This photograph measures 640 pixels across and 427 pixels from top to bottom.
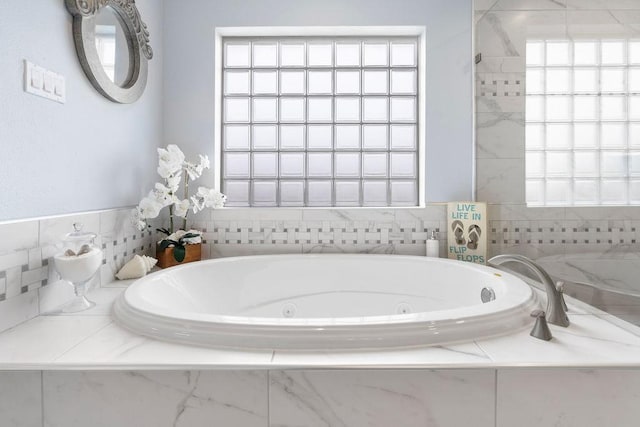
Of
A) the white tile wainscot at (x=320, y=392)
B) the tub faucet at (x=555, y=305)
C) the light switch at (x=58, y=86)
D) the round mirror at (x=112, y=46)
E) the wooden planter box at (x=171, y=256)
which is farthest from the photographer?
the wooden planter box at (x=171, y=256)

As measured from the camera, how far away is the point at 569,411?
78 centimetres

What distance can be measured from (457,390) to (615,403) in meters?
0.38

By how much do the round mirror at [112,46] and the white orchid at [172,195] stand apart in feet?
1.35

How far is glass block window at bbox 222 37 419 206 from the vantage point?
2.27 metres

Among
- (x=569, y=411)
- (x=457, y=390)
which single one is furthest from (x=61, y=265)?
(x=569, y=411)

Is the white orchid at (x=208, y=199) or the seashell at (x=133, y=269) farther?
the white orchid at (x=208, y=199)

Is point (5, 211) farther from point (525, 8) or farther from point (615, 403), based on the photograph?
point (525, 8)

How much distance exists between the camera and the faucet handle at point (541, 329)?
0.90 metres

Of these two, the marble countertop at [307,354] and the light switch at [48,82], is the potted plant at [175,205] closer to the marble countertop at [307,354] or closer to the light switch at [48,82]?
the light switch at [48,82]

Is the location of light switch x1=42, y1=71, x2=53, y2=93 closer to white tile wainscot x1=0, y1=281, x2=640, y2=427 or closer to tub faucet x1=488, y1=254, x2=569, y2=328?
white tile wainscot x1=0, y1=281, x2=640, y2=427

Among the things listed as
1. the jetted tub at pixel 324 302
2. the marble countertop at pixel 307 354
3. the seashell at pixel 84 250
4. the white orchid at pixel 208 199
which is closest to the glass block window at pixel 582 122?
the jetted tub at pixel 324 302

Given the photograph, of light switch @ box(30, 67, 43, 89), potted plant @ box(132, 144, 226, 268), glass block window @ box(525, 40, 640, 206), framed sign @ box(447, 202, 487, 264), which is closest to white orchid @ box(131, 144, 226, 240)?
potted plant @ box(132, 144, 226, 268)

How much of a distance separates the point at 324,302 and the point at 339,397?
107 cm

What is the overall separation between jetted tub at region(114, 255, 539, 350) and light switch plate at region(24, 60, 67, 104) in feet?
2.52
